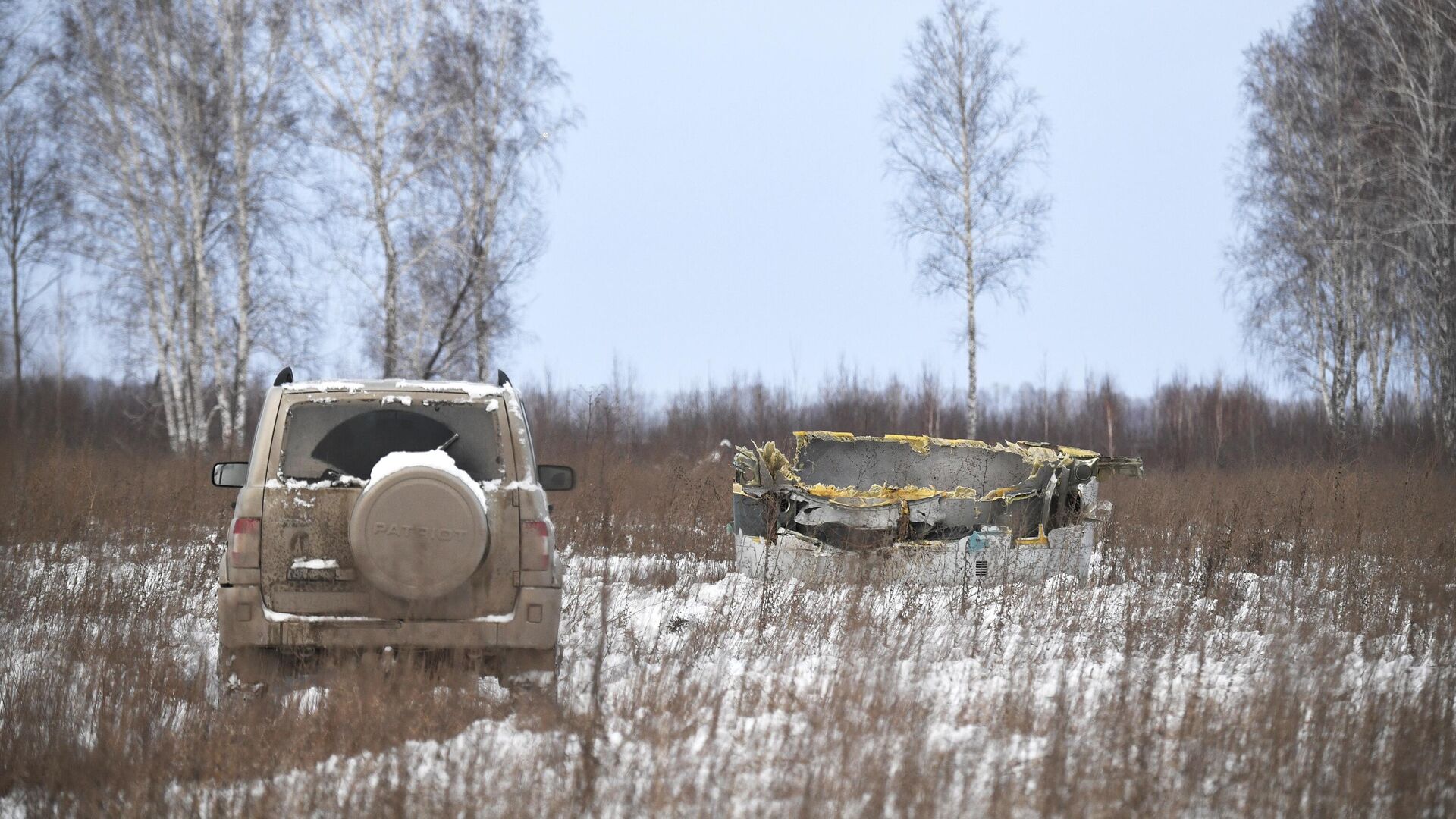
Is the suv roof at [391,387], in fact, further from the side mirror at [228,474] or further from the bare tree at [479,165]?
the bare tree at [479,165]

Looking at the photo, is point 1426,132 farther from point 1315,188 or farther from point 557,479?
point 557,479

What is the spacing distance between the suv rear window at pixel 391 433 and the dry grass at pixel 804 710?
37.6 inches

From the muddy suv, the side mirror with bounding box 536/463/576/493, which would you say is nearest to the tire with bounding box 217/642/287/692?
the muddy suv

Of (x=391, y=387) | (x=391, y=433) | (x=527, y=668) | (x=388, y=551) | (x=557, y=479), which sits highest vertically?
(x=391, y=387)

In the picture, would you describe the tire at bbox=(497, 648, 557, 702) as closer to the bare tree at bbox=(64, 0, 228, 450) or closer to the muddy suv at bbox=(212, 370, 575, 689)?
the muddy suv at bbox=(212, 370, 575, 689)

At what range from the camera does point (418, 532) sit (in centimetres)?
489

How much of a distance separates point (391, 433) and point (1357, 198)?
21.4 metres

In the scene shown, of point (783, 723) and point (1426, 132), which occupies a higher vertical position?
point (1426, 132)

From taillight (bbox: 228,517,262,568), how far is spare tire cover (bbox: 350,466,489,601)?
0.46 meters

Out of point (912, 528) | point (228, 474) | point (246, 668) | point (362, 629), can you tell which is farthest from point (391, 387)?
point (912, 528)

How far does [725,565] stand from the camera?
33.4 ft

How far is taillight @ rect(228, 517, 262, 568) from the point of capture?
501 centimetres

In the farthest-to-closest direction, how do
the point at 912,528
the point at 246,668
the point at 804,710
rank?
1. the point at 912,528
2. the point at 246,668
3. the point at 804,710

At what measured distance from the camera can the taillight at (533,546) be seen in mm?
5180
